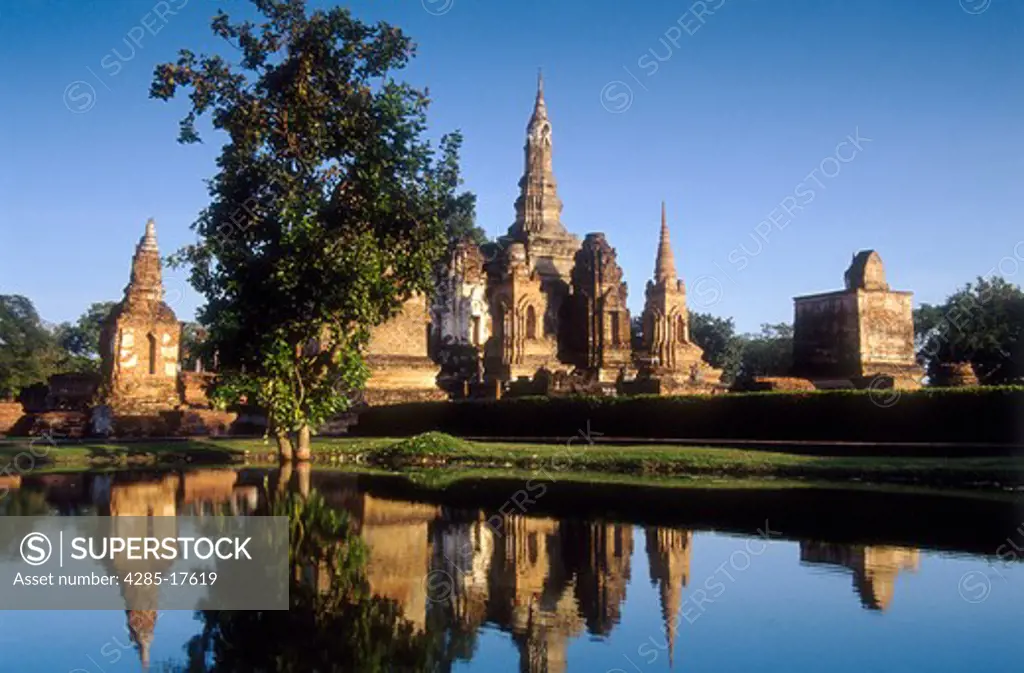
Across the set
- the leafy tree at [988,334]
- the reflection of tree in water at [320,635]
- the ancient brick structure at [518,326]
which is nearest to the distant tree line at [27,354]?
the ancient brick structure at [518,326]

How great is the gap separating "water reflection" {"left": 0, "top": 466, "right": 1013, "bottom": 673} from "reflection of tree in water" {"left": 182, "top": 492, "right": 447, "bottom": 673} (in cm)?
1

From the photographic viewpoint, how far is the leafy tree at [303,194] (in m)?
19.8

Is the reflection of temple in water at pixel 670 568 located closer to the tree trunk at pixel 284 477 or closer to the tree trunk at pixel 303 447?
the tree trunk at pixel 284 477

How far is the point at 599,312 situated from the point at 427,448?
884 inches

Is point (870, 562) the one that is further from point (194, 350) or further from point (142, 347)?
point (142, 347)

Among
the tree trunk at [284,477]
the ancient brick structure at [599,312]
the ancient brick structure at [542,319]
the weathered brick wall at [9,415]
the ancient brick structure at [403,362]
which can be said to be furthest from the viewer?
the ancient brick structure at [599,312]

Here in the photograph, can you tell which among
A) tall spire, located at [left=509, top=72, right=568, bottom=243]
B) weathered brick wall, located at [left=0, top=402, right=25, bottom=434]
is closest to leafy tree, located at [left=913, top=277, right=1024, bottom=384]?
tall spire, located at [left=509, top=72, right=568, bottom=243]

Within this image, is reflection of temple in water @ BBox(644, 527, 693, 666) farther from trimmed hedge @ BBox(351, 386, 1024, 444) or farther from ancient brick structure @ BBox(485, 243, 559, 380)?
ancient brick structure @ BBox(485, 243, 559, 380)

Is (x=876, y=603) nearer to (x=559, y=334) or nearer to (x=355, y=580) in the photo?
(x=355, y=580)

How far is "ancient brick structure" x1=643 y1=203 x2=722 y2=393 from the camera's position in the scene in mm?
45781

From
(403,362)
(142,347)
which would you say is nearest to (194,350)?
(142,347)

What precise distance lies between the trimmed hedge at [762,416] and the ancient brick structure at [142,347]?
8173 millimetres

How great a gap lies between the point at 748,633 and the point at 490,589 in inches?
83.1

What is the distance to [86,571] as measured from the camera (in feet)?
27.9
